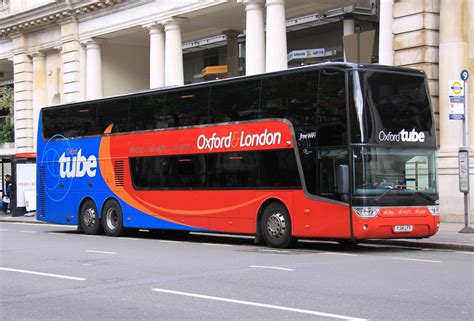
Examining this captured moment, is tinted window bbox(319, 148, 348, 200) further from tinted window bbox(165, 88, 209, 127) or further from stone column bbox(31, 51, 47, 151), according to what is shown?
stone column bbox(31, 51, 47, 151)

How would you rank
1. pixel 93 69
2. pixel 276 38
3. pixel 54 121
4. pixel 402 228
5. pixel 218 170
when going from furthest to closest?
1. pixel 93 69
2. pixel 276 38
3. pixel 54 121
4. pixel 218 170
5. pixel 402 228

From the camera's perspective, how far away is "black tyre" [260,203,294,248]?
1759 cm

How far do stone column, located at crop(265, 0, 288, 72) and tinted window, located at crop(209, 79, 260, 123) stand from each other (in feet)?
37.6

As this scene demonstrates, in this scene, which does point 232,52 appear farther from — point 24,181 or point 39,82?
point 39,82

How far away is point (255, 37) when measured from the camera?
31.8m

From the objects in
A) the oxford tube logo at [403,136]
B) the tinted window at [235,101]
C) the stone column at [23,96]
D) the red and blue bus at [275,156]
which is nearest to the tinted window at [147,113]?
the red and blue bus at [275,156]

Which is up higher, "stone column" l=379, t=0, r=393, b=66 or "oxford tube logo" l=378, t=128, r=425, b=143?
"stone column" l=379, t=0, r=393, b=66

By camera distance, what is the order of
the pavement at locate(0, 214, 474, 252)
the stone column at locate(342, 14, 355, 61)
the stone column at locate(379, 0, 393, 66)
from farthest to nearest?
the stone column at locate(342, 14, 355, 61) → the stone column at locate(379, 0, 393, 66) → the pavement at locate(0, 214, 474, 252)

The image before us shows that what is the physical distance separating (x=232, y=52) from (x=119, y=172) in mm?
18613

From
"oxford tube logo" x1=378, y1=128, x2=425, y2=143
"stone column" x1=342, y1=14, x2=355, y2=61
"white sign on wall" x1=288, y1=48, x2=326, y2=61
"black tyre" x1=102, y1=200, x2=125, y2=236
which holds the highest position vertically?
"stone column" x1=342, y1=14, x2=355, y2=61

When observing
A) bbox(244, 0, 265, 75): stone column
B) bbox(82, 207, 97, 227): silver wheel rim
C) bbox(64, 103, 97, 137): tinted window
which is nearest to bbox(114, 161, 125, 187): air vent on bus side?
bbox(64, 103, 97, 137): tinted window

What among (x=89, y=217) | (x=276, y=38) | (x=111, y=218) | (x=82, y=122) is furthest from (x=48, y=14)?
(x=111, y=218)

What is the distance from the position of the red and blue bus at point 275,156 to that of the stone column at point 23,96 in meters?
23.5

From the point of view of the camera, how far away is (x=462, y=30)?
24.2 meters
